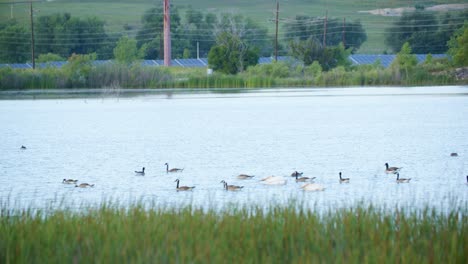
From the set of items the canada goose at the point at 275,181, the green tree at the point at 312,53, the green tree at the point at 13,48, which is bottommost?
the green tree at the point at 13,48

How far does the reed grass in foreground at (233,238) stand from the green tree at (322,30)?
4076 inches

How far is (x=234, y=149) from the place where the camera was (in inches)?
974

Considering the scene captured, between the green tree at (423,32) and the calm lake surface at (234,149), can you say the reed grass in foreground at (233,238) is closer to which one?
the calm lake surface at (234,149)

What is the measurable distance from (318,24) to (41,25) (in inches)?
1386

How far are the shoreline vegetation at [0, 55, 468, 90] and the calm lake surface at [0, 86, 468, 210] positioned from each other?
31.6ft

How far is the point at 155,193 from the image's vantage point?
651 inches

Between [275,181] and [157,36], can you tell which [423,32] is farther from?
[275,181]

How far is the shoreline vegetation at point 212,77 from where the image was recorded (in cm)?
5872

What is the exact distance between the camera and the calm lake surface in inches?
620

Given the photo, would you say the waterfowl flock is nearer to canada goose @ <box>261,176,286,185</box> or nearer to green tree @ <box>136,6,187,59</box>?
canada goose @ <box>261,176,286,185</box>

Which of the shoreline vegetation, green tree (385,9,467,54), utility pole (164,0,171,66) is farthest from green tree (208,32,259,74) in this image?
green tree (385,9,467,54)

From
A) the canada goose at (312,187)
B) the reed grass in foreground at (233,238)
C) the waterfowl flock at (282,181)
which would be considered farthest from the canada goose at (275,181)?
the reed grass in foreground at (233,238)

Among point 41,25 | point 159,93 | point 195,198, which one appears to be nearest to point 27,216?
point 195,198

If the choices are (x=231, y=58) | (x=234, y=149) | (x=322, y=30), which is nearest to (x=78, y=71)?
(x=231, y=58)
